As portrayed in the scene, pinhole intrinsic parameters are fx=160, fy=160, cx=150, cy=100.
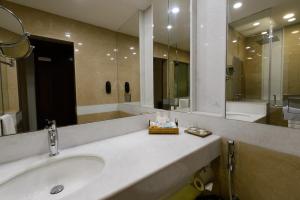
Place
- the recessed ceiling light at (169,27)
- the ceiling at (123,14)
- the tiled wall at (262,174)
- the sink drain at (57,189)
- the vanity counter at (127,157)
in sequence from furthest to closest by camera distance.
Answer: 1. the recessed ceiling light at (169,27)
2. the ceiling at (123,14)
3. the tiled wall at (262,174)
4. the sink drain at (57,189)
5. the vanity counter at (127,157)

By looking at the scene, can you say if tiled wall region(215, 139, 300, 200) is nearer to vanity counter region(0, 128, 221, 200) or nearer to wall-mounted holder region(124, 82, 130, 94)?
vanity counter region(0, 128, 221, 200)

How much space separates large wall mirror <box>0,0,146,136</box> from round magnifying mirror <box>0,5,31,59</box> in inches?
0.7

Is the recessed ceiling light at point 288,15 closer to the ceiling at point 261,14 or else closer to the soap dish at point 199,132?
the ceiling at point 261,14

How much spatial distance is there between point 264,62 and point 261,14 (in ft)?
1.05

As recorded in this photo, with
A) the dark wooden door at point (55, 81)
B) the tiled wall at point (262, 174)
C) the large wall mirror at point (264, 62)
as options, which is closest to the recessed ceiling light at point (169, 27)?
the large wall mirror at point (264, 62)

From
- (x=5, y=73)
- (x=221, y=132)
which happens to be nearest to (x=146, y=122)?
(x=221, y=132)

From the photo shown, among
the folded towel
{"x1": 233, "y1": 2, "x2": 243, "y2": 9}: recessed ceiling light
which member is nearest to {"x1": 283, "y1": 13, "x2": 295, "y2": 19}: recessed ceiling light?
{"x1": 233, "y1": 2, "x2": 243, "y2": 9}: recessed ceiling light

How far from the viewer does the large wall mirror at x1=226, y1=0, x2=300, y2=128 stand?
0.93 meters

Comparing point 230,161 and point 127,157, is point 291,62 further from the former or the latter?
point 127,157

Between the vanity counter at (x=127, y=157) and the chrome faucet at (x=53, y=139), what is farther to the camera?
the chrome faucet at (x=53, y=139)

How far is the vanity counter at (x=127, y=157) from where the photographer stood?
1.98ft

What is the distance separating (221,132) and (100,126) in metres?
0.89

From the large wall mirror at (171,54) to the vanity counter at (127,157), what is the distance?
480mm

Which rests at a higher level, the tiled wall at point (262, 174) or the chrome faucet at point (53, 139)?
the chrome faucet at point (53, 139)
